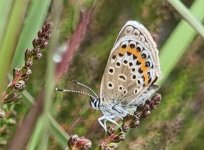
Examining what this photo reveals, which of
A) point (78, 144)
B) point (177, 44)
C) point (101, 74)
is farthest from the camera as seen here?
point (101, 74)

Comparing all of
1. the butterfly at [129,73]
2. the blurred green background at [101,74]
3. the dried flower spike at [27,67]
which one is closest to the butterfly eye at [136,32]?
the butterfly at [129,73]

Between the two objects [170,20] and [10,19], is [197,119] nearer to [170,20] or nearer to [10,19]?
[170,20]

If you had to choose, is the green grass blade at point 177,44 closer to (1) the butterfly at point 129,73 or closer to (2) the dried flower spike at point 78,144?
(1) the butterfly at point 129,73

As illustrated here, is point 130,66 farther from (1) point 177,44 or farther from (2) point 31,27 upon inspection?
(2) point 31,27

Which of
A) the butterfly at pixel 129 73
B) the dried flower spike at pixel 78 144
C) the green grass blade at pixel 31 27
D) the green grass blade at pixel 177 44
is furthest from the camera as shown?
the green grass blade at pixel 177 44

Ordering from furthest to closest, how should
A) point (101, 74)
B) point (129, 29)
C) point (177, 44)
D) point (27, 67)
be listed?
point (101, 74)
point (177, 44)
point (129, 29)
point (27, 67)

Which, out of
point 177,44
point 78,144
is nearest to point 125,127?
point 78,144

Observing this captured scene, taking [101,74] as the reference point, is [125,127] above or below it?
below

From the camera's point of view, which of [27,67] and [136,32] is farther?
[136,32]

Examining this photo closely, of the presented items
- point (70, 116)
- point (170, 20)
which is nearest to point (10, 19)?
point (70, 116)
